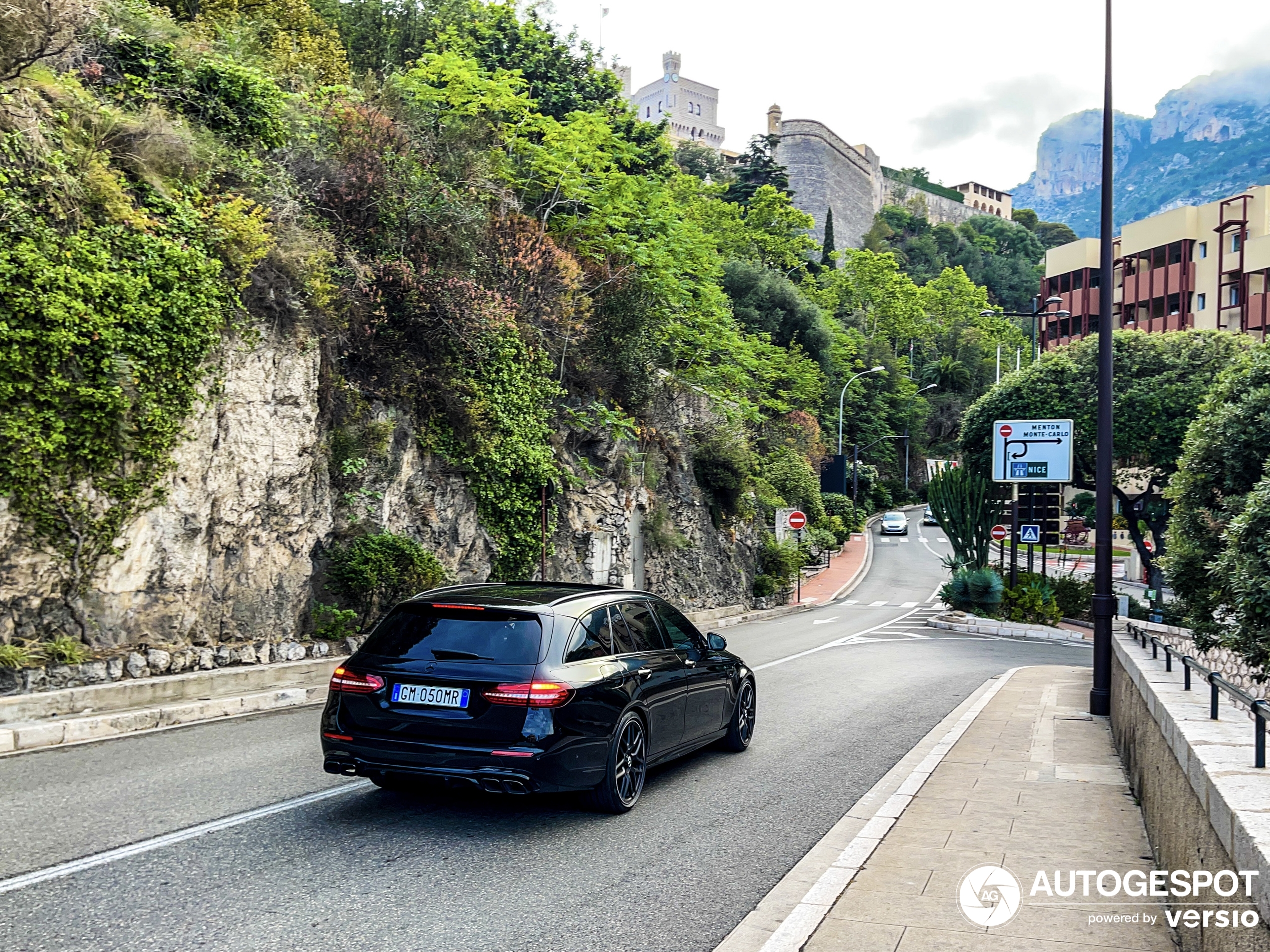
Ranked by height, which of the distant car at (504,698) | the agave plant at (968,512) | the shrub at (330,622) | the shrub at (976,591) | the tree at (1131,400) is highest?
the tree at (1131,400)

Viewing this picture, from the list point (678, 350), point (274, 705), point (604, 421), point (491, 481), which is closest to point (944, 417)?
point (678, 350)

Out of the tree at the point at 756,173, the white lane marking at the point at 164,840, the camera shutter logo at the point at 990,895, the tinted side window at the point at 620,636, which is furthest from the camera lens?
the tree at the point at 756,173

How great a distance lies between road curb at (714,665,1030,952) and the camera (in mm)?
4633

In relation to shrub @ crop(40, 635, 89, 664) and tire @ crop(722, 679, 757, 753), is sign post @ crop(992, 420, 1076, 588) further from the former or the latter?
shrub @ crop(40, 635, 89, 664)

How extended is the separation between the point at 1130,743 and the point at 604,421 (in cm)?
1753

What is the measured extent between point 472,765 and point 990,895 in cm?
307

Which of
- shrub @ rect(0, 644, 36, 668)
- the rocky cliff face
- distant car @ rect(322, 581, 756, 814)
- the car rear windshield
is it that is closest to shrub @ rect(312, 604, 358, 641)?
the rocky cliff face

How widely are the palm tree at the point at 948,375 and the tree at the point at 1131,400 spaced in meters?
54.5

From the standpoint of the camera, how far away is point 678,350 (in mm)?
32562

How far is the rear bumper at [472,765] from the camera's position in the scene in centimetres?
607

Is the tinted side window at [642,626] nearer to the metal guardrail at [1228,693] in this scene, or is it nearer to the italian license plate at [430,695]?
the italian license plate at [430,695]

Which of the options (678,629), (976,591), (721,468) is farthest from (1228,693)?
(721,468)

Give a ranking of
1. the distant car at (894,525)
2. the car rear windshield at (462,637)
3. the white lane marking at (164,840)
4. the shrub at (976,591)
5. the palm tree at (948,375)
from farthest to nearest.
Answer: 1. the palm tree at (948,375)
2. the distant car at (894,525)
3. the shrub at (976,591)
4. the car rear windshield at (462,637)
5. the white lane marking at (164,840)

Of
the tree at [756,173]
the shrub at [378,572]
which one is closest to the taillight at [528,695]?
the shrub at [378,572]
